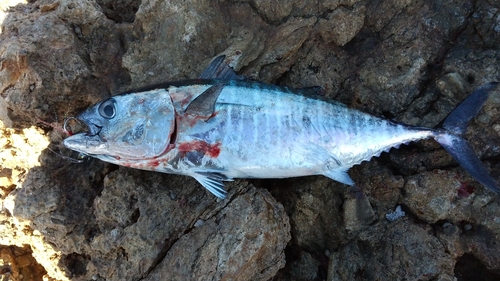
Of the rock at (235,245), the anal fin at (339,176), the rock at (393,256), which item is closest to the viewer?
the rock at (235,245)

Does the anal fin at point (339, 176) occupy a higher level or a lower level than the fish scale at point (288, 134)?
lower

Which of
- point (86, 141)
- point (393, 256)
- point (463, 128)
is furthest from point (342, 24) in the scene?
point (86, 141)

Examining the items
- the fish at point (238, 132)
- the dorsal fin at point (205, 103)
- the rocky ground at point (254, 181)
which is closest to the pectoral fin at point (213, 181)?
the fish at point (238, 132)

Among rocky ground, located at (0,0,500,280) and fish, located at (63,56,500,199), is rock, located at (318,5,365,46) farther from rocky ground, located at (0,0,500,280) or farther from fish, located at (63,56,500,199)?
fish, located at (63,56,500,199)

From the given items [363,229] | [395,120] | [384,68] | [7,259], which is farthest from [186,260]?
[384,68]

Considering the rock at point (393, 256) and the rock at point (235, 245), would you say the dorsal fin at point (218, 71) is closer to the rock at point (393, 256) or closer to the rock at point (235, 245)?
the rock at point (235, 245)

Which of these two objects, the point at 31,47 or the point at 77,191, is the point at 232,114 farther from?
the point at 31,47

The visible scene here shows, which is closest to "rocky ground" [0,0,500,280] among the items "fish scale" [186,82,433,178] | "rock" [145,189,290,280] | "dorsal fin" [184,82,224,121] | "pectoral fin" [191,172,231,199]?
"rock" [145,189,290,280]
